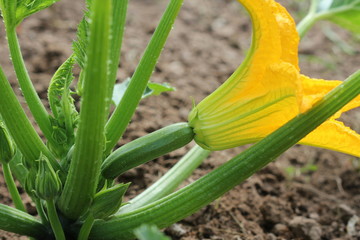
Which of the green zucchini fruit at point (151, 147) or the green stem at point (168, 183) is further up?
the green zucchini fruit at point (151, 147)

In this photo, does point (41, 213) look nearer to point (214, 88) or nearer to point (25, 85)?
point (25, 85)

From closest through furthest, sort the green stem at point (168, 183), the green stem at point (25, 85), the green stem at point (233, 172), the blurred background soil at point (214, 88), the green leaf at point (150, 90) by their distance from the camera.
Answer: the green stem at point (233, 172) < the green stem at point (25, 85) < the green stem at point (168, 183) < the green leaf at point (150, 90) < the blurred background soil at point (214, 88)

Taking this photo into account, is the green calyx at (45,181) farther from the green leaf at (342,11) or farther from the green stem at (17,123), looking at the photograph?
the green leaf at (342,11)

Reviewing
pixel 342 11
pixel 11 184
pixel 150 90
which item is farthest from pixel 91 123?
pixel 342 11

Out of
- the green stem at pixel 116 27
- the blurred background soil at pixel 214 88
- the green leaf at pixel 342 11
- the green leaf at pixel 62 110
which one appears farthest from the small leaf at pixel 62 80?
the green leaf at pixel 342 11

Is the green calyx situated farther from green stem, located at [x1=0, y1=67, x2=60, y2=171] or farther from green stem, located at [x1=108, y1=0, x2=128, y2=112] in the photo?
green stem, located at [x1=108, y1=0, x2=128, y2=112]

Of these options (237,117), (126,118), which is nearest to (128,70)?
(126,118)
